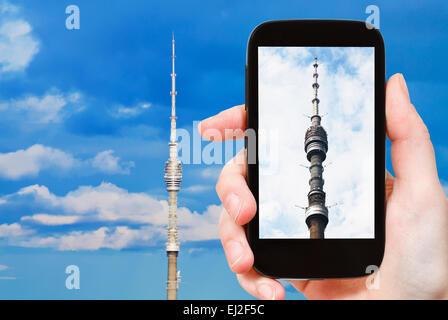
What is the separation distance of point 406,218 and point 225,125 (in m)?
1.78

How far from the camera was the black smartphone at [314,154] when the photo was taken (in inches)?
187

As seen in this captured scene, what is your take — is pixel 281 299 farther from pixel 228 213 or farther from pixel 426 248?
pixel 426 248

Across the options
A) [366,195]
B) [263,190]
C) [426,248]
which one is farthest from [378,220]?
[263,190]

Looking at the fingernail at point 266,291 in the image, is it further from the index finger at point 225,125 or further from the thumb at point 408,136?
the thumb at point 408,136

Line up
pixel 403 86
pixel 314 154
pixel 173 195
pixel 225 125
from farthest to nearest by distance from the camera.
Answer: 1. pixel 173 195
2. pixel 225 125
3. pixel 403 86
4. pixel 314 154

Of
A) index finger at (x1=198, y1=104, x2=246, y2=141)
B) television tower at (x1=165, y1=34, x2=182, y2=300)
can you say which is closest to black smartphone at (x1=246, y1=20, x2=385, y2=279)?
index finger at (x1=198, y1=104, x2=246, y2=141)

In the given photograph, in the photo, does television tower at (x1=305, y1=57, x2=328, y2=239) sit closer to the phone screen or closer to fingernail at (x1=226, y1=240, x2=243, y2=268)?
the phone screen

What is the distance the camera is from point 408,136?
489cm

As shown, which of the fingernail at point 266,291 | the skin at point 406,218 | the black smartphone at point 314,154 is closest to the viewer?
the fingernail at point 266,291

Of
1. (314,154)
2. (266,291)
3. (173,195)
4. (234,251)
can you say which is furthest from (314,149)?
(173,195)

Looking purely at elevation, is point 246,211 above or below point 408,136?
below

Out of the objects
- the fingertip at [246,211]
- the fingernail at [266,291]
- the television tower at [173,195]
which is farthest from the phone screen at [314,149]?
the television tower at [173,195]

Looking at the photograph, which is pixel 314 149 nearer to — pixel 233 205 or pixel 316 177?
pixel 316 177

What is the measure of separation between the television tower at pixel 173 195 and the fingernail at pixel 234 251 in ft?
208
